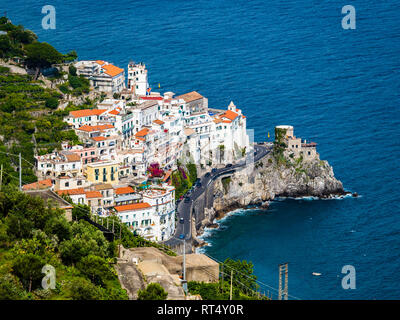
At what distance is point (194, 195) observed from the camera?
364 feet

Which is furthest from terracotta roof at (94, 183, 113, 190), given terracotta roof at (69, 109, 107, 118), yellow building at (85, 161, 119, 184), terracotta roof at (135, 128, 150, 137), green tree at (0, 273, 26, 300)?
green tree at (0, 273, 26, 300)

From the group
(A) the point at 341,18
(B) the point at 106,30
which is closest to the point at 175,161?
(B) the point at 106,30

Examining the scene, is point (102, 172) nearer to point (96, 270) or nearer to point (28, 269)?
point (96, 270)

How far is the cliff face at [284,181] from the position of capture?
4727 inches

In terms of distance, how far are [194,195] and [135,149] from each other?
9.66 m

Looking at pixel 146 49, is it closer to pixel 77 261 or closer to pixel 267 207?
pixel 267 207

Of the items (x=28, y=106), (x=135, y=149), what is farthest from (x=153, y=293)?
(x=28, y=106)

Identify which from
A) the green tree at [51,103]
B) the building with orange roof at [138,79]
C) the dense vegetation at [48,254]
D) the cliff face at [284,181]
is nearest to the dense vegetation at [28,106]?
the green tree at [51,103]

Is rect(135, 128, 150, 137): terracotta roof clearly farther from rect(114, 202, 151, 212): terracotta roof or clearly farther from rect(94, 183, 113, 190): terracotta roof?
rect(114, 202, 151, 212): terracotta roof

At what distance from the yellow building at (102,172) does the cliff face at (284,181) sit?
71.8ft

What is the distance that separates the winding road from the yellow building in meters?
9.01

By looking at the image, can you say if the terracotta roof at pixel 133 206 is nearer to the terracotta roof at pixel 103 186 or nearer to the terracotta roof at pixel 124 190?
the terracotta roof at pixel 124 190
